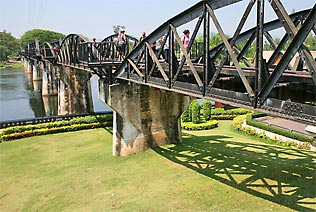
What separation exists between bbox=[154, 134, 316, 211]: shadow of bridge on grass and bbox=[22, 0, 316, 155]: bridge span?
2092mm

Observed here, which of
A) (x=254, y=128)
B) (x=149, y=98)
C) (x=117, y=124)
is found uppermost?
(x=149, y=98)

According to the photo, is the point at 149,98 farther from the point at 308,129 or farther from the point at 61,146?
the point at 308,129

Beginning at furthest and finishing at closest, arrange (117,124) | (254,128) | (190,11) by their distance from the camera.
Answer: (254,128)
(117,124)
(190,11)

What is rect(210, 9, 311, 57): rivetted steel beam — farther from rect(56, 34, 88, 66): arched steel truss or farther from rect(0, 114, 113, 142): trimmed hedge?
rect(0, 114, 113, 142): trimmed hedge

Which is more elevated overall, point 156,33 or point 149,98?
point 156,33

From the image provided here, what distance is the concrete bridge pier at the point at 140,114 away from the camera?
16531 millimetres

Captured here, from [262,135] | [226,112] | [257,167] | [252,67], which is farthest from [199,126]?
[252,67]

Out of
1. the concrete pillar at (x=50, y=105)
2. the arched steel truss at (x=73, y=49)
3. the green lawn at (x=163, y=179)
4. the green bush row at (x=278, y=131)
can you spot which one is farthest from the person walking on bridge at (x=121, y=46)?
the concrete pillar at (x=50, y=105)

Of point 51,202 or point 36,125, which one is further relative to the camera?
point 36,125

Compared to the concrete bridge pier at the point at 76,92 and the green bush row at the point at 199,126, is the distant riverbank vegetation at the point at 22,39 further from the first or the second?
the green bush row at the point at 199,126

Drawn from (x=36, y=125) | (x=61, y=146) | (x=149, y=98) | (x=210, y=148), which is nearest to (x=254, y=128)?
(x=210, y=148)

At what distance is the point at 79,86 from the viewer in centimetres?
3312

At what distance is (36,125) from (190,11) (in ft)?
54.9

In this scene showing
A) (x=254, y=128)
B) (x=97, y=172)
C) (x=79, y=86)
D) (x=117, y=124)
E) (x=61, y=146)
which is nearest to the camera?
(x=97, y=172)
